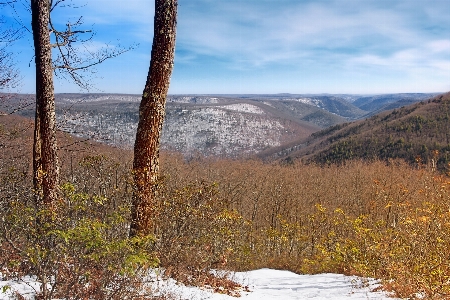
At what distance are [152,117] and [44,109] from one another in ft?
6.48

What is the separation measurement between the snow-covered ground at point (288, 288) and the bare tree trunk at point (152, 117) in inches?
48.8

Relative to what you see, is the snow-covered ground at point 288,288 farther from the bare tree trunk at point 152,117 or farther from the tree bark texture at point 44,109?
the tree bark texture at point 44,109

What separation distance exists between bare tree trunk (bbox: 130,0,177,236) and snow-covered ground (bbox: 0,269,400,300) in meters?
1.24

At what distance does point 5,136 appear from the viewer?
823 centimetres

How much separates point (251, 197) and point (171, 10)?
3048 centimetres

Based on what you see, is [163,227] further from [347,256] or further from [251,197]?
[251,197]

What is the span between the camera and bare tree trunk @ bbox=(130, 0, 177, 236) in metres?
5.77

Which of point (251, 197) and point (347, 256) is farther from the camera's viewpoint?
point (251, 197)

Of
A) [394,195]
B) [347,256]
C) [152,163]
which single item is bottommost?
[394,195]

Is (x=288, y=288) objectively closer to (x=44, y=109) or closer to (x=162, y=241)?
(x=162, y=241)

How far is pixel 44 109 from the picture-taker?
6.04 metres

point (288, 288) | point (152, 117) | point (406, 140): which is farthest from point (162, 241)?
point (406, 140)

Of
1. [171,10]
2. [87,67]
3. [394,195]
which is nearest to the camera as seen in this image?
[171,10]

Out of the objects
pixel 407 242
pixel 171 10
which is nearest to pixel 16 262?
pixel 171 10
